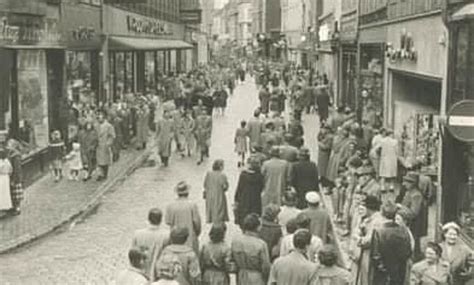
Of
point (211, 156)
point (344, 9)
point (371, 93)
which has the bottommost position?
point (211, 156)

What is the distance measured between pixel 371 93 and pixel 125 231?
14076 millimetres

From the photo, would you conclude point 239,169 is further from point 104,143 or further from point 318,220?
point 318,220

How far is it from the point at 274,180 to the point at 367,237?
15.1 ft

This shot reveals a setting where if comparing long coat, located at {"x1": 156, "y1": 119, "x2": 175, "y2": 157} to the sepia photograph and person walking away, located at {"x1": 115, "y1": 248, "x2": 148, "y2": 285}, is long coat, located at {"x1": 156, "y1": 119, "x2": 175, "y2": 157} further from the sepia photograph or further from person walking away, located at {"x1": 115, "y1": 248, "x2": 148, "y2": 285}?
person walking away, located at {"x1": 115, "y1": 248, "x2": 148, "y2": 285}

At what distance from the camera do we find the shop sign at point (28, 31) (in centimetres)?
2186

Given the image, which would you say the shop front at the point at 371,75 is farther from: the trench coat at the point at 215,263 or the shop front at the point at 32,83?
the trench coat at the point at 215,263

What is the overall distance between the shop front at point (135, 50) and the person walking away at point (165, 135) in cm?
979

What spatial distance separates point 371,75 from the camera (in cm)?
2994

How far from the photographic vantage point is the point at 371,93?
1177 inches

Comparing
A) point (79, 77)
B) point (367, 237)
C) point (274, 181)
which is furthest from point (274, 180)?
point (79, 77)

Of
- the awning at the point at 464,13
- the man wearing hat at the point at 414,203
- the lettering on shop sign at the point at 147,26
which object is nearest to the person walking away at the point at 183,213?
the man wearing hat at the point at 414,203

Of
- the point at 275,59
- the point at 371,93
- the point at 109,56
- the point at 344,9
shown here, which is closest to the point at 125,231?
the point at 371,93

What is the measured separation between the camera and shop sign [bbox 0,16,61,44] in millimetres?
21859

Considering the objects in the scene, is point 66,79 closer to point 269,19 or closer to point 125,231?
point 125,231
